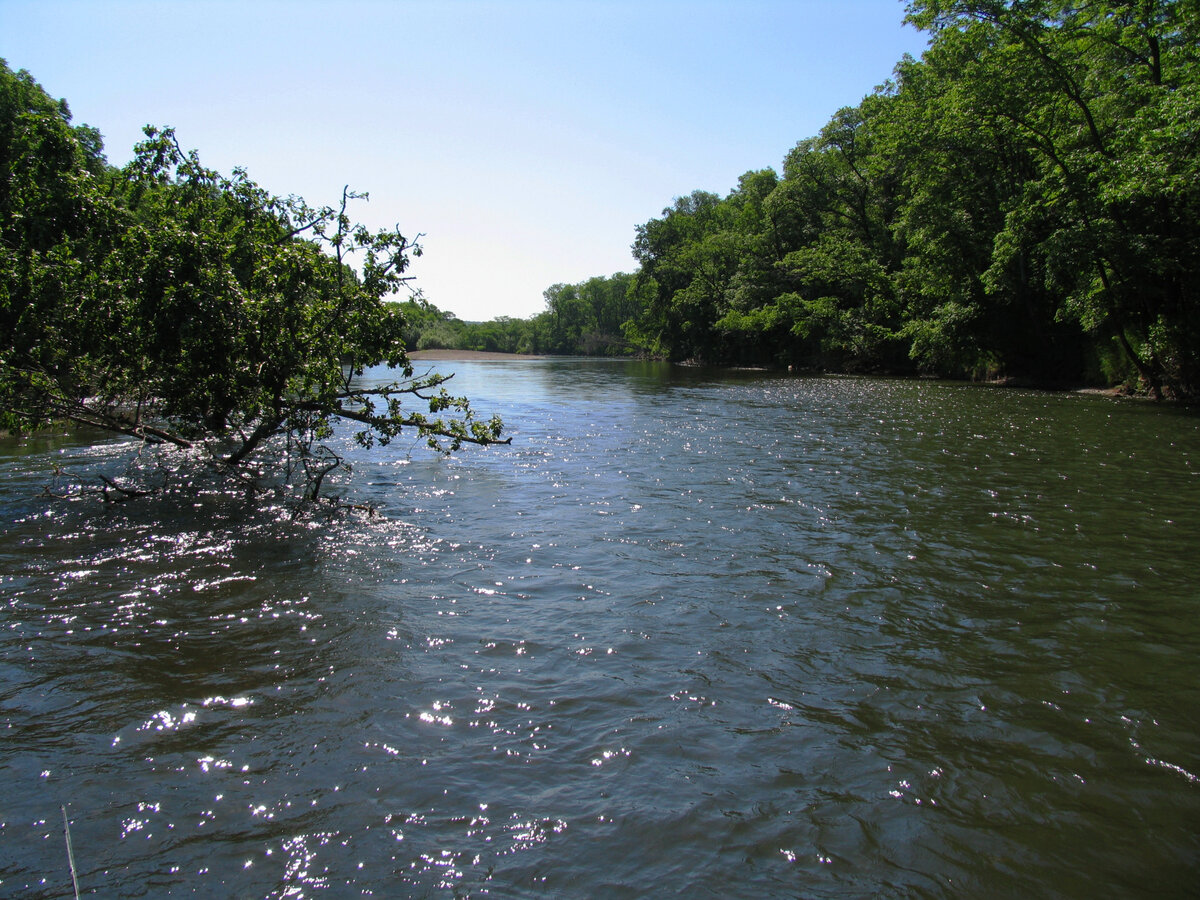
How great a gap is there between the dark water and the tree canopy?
208 cm

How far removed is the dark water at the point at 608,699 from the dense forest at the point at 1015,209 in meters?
7.45

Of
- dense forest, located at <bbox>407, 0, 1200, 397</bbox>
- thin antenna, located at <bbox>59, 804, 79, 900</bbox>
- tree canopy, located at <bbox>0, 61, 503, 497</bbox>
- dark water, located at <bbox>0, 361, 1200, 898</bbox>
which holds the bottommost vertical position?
thin antenna, located at <bbox>59, 804, 79, 900</bbox>

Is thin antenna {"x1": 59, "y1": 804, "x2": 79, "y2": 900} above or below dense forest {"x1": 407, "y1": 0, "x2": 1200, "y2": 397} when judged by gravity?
below

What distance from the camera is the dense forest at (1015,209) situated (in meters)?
23.2

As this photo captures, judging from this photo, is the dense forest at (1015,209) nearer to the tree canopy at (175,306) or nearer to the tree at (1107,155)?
the tree at (1107,155)

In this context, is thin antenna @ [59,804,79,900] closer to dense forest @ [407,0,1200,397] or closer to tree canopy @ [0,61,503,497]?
tree canopy @ [0,61,503,497]

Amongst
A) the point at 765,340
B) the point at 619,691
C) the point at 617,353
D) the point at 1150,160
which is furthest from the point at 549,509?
the point at 617,353

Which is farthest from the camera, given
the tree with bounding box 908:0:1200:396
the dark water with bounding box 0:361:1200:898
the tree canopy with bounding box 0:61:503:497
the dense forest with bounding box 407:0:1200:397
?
the dense forest with bounding box 407:0:1200:397

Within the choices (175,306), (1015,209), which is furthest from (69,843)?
(1015,209)

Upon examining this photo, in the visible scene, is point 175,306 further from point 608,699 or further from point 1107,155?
point 1107,155

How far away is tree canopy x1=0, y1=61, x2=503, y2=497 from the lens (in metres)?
10.9

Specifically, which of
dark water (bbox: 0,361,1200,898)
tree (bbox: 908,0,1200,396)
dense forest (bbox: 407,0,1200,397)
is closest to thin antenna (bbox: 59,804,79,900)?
dark water (bbox: 0,361,1200,898)

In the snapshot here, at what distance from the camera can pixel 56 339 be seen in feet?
39.3

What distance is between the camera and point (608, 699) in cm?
521
